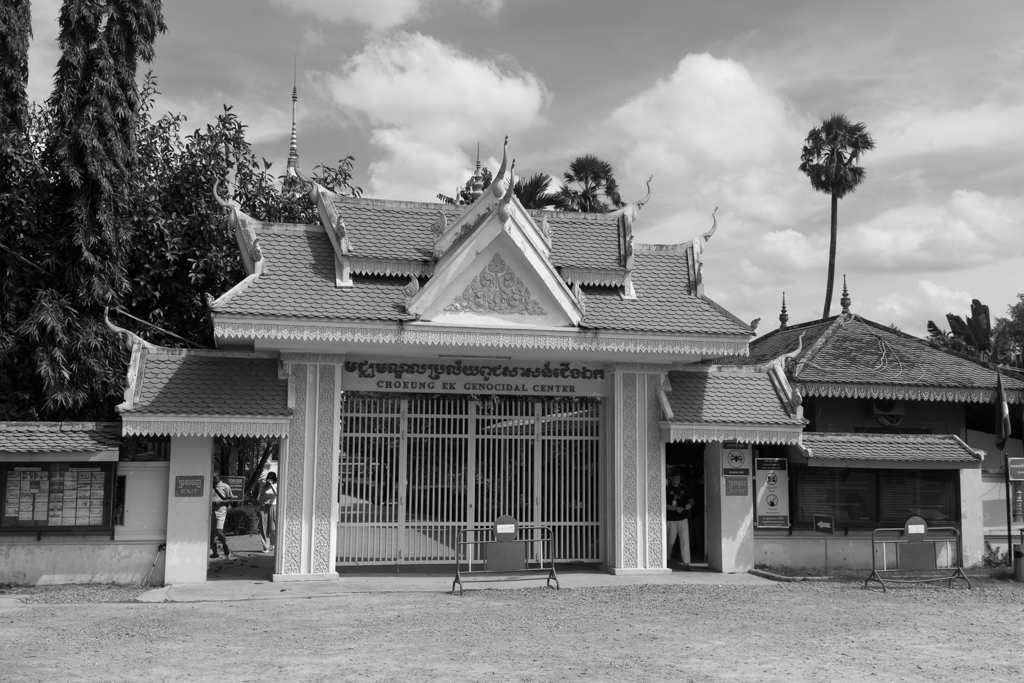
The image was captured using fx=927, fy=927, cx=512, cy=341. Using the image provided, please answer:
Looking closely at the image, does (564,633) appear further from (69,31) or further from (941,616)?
(69,31)

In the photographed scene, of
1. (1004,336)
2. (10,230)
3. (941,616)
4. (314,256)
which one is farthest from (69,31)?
(1004,336)

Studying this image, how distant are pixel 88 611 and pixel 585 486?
706 centimetres

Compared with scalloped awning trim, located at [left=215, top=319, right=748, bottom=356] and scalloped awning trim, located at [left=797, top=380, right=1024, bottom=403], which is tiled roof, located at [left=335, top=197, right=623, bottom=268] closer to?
scalloped awning trim, located at [left=215, top=319, right=748, bottom=356]

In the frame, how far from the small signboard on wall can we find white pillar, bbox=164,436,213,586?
8.30 metres

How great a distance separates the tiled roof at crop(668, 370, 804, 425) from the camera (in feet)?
45.6

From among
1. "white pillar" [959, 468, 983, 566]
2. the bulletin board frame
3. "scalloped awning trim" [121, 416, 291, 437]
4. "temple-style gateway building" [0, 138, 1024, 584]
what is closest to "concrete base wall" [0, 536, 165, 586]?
"temple-style gateway building" [0, 138, 1024, 584]

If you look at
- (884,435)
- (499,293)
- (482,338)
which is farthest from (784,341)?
(482,338)

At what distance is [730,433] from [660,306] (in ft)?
7.07

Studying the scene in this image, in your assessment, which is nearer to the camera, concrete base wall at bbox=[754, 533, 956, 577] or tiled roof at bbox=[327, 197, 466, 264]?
tiled roof at bbox=[327, 197, 466, 264]

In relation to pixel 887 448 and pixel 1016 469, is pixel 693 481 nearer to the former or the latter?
pixel 887 448

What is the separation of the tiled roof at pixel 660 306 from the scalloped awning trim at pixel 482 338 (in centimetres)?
17

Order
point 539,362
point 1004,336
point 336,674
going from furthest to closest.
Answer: point 1004,336 → point 539,362 → point 336,674

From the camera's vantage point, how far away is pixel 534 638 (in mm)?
8969

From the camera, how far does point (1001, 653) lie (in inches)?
339
